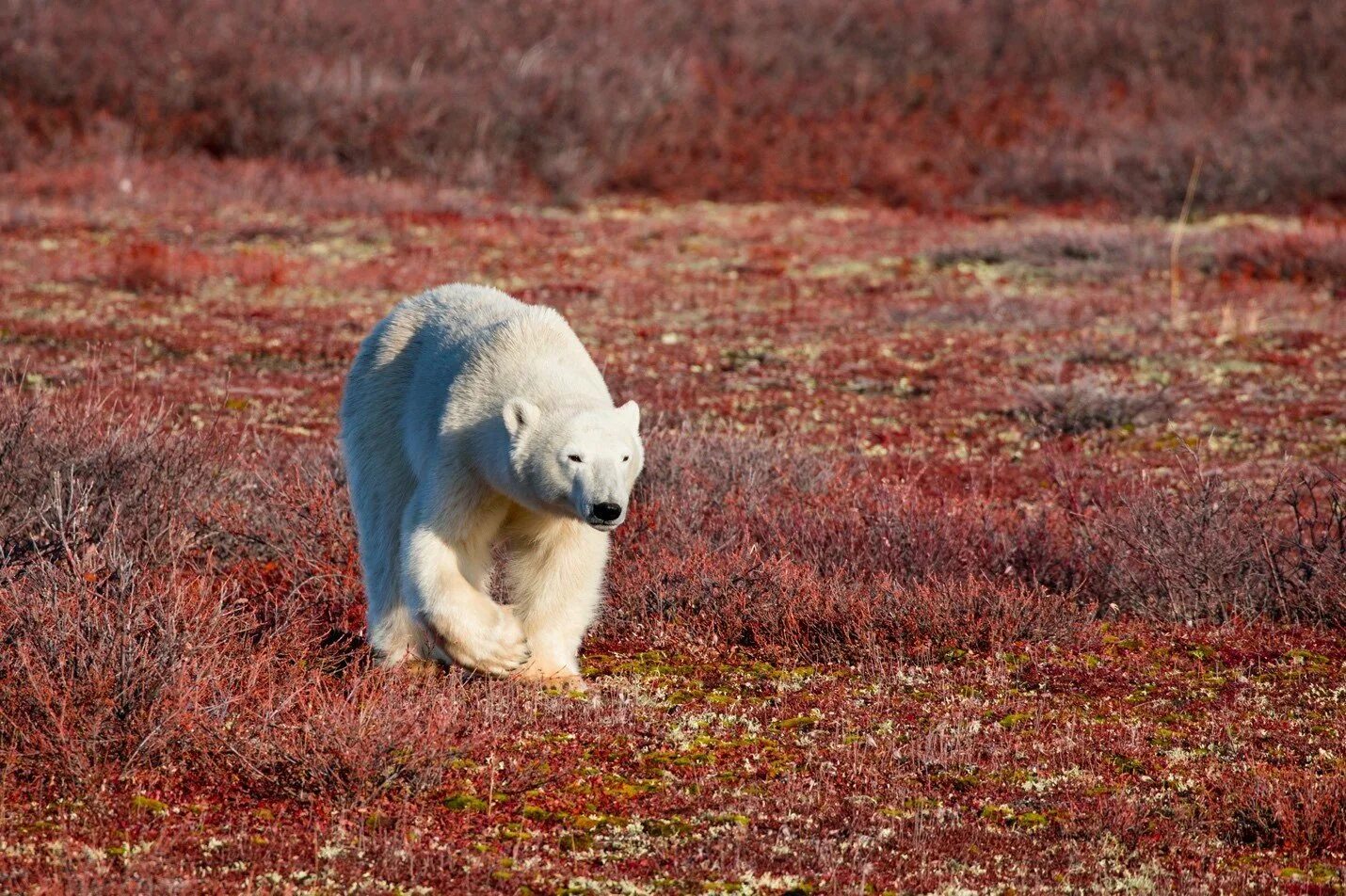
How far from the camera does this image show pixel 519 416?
197 inches

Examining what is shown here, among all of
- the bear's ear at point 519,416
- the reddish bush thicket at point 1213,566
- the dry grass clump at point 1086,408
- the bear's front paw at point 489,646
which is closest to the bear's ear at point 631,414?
the bear's ear at point 519,416

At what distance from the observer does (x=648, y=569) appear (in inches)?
267

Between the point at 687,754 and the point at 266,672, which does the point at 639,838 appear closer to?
the point at 687,754

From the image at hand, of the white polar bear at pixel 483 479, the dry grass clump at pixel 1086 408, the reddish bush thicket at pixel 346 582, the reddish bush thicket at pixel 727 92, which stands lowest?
the reddish bush thicket at pixel 727 92

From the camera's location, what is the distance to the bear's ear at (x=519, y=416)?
16.3ft

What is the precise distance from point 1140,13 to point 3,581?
35.1m

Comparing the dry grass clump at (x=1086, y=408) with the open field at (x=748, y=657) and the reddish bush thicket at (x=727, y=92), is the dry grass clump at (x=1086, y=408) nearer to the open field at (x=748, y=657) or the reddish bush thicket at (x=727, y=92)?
the open field at (x=748, y=657)

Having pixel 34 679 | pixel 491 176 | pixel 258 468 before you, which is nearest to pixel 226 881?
pixel 34 679

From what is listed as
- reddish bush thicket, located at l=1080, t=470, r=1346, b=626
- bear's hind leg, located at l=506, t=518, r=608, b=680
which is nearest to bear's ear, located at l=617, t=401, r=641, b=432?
bear's hind leg, located at l=506, t=518, r=608, b=680

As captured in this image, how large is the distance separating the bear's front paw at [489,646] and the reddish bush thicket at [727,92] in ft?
75.3

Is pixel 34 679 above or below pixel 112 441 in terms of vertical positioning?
above

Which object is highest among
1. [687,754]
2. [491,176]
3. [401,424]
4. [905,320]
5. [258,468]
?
[401,424]

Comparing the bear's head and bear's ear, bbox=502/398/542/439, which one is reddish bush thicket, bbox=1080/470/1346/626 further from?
bear's ear, bbox=502/398/542/439

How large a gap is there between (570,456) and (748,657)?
1.76 metres
